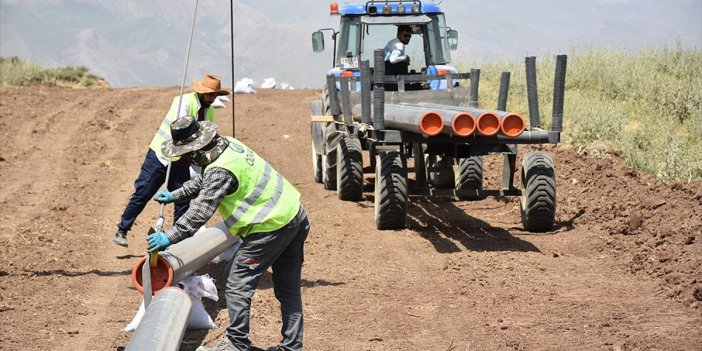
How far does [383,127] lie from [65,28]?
13633 centimetres

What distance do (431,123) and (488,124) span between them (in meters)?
0.55

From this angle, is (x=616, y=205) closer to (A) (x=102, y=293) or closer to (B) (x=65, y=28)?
(A) (x=102, y=293)

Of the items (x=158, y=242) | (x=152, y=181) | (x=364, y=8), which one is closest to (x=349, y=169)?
(x=364, y=8)

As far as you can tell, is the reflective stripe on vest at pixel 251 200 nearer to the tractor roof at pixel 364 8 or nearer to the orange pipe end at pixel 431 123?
the orange pipe end at pixel 431 123

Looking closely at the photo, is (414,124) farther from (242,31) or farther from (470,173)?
(242,31)

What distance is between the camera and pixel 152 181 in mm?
9945

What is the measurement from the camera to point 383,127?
438 inches

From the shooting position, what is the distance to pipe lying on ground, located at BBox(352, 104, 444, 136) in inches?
400

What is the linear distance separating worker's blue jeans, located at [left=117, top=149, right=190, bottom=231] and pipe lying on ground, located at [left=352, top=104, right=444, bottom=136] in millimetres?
2279

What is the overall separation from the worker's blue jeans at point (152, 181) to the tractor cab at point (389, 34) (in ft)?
16.0

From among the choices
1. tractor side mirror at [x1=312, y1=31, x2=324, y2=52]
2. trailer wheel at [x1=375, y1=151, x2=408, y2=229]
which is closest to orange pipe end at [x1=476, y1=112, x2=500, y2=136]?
trailer wheel at [x1=375, y1=151, x2=408, y2=229]

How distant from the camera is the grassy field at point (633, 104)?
1356cm

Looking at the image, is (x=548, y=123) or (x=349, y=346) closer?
(x=349, y=346)

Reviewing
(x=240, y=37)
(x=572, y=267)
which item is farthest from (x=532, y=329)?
(x=240, y=37)
